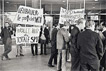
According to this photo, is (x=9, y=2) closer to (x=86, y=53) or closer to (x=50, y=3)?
(x=50, y=3)

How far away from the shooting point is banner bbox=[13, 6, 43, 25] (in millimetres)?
8047

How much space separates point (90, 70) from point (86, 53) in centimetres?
64

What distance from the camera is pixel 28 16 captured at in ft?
27.1

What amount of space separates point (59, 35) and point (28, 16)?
1903 millimetres

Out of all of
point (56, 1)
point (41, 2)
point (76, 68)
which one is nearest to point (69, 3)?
point (56, 1)

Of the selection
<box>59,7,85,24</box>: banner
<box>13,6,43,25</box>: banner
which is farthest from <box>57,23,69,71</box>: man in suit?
<box>59,7,85,24</box>: banner

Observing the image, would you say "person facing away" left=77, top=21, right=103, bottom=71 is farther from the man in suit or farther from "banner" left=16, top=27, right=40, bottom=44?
"banner" left=16, top=27, right=40, bottom=44

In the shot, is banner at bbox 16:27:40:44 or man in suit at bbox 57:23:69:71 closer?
man in suit at bbox 57:23:69:71

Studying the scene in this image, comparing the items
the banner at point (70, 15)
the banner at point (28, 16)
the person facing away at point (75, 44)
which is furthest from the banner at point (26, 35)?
the person facing away at point (75, 44)

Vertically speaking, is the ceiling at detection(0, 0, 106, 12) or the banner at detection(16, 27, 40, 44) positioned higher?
the ceiling at detection(0, 0, 106, 12)

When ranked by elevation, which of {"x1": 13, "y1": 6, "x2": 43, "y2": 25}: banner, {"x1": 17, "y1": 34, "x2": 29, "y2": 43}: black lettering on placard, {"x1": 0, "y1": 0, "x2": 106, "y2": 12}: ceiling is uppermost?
{"x1": 0, "y1": 0, "x2": 106, "y2": 12}: ceiling

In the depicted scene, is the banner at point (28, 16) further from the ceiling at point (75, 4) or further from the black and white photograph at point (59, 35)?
the ceiling at point (75, 4)

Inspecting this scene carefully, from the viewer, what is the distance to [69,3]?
17125 millimetres

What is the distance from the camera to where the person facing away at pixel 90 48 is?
15.1ft
